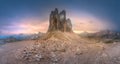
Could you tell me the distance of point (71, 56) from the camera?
24328 millimetres

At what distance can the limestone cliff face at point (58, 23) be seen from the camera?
120 feet

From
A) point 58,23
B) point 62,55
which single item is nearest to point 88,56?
point 62,55

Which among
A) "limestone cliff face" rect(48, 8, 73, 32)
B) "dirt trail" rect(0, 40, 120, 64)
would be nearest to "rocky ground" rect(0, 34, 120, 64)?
"dirt trail" rect(0, 40, 120, 64)

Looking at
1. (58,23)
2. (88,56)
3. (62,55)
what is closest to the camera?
(88,56)

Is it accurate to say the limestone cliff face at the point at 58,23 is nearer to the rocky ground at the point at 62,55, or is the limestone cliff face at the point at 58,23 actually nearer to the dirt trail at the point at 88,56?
the rocky ground at the point at 62,55

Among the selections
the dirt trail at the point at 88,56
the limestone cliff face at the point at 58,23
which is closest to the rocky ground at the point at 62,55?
the dirt trail at the point at 88,56

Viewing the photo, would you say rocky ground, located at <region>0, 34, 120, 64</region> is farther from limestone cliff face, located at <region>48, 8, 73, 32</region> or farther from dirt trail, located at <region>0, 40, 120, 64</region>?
limestone cliff face, located at <region>48, 8, 73, 32</region>

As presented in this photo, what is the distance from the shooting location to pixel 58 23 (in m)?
38.2

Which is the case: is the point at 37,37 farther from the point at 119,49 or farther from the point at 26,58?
the point at 119,49

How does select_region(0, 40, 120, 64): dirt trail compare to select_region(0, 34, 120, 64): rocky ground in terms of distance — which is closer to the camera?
select_region(0, 40, 120, 64): dirt trail

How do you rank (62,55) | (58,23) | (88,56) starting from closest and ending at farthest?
(88,56)
(62,55)
(58,23)

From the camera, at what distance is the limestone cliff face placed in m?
36.5

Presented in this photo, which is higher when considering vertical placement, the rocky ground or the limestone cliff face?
the limestone cliff face

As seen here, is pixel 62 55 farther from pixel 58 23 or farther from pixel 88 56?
pixel 58 23
